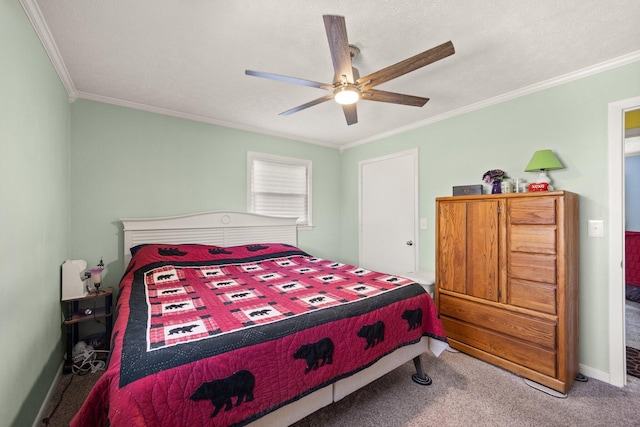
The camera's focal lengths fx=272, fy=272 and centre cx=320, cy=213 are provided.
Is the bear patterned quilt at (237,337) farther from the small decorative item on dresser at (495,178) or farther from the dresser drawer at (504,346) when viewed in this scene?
the small decorative item on dresser at (495,178)

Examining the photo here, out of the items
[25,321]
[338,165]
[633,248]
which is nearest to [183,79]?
[25,321]

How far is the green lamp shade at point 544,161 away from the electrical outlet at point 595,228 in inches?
19.7

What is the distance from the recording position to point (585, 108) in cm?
225

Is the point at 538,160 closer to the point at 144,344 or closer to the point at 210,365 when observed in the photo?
the point at 210,365

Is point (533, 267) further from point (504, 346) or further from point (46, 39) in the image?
point (46, 39)

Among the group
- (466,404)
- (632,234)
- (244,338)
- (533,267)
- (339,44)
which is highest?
(339,44)

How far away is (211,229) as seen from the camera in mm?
3344

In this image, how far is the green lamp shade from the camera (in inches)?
90.2

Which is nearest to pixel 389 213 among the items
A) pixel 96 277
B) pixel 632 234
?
pixel 96 277

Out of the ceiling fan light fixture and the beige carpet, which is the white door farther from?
the ceiling fan light fixture

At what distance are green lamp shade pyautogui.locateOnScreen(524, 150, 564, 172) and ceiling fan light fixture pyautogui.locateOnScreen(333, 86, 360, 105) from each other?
5.53ft

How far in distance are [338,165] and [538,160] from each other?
2.83 m

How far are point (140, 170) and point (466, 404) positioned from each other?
3.65 m

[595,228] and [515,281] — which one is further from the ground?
[595,228]
